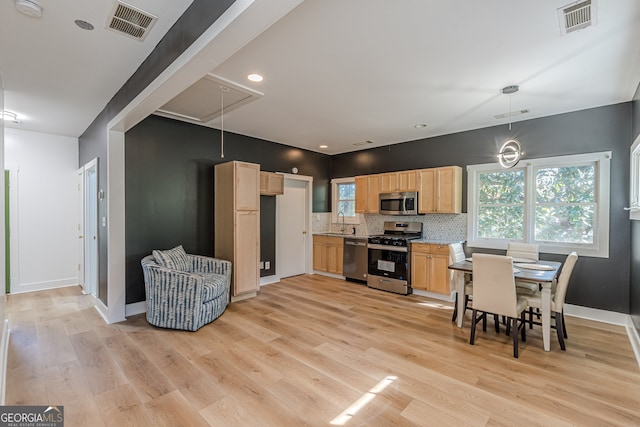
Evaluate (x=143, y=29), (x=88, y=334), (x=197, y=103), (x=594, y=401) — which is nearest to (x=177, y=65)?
(x=143, y=29)

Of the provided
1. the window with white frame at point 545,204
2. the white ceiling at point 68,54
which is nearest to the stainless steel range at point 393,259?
the window with white frame at point 545,204

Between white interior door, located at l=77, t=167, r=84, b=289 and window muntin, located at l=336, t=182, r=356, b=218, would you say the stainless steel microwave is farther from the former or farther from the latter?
white interior door, located at l=77, t=167, r=84, b=289

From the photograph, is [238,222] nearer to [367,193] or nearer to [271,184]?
[271,184]

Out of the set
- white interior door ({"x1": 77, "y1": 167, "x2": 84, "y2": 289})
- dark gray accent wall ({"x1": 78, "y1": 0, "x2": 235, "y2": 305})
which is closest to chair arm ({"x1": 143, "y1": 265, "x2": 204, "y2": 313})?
dark gray accent wall ({"x1": 78, "y1": 0, "x2": 235, "y2": 305})

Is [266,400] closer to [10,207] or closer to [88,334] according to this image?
[88,334]

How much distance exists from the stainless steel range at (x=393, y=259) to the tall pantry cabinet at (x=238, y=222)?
2.14 metres

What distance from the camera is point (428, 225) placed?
5.39 m

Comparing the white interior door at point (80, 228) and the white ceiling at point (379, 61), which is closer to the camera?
the white ceiling at point (379, 61)

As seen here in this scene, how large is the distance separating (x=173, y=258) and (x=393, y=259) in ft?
11.5

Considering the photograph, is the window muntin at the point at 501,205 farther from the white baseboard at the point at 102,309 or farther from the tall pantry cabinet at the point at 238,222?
the white baseboard at the point at 102,309

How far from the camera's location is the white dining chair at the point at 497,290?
293 cm

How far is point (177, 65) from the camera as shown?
2.16 meters

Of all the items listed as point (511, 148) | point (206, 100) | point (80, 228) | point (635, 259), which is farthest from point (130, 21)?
point (635, 259)

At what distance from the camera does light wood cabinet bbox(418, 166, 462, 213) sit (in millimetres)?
4849
